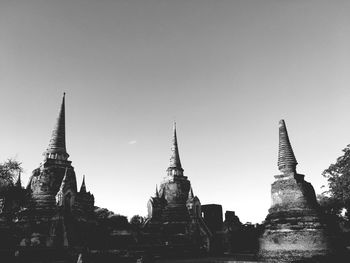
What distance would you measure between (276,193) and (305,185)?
2.49 metres

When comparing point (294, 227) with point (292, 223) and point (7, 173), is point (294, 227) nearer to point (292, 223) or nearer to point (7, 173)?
point (292, 223)

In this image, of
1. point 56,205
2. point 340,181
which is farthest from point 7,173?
point 340,181

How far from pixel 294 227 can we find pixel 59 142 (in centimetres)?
2662

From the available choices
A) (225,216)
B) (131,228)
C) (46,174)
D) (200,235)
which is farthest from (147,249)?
(225,216)

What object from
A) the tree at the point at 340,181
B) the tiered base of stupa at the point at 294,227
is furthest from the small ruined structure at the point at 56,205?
the tree at the point at 340,181

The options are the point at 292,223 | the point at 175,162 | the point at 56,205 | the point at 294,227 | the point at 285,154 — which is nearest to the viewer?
the point at 294,227

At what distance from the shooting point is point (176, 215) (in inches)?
1614

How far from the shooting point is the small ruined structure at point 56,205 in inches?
1131

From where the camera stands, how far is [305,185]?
2745 centimetres

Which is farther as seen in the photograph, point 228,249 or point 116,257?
point 228,249

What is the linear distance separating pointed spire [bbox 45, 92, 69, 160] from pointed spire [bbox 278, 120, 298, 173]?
23431 millimetres

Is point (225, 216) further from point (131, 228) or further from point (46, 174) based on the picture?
point (46, 174)

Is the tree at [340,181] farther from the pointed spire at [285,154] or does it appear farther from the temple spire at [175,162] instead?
the temple spire at [175,162]

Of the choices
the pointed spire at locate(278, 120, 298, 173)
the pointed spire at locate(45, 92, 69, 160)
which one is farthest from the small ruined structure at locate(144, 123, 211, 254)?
the pointed spire at locate(278, 120, 298, 173)
